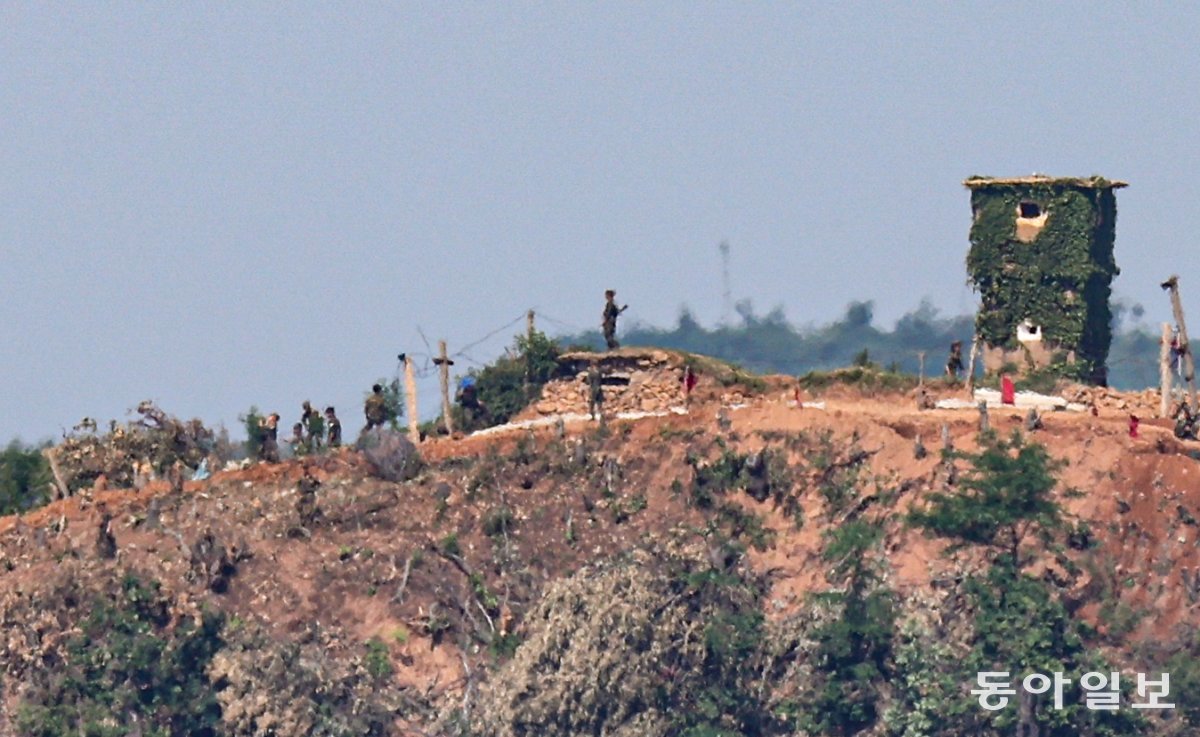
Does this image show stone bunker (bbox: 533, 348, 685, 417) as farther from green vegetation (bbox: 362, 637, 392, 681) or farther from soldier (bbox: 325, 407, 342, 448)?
green vegetation (bbox: 362, 637, 392, 681)

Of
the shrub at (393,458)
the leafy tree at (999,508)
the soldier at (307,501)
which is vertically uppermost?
the shrub at (393,458)

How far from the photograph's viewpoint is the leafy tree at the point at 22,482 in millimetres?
84312

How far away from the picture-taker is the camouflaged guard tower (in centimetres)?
8769

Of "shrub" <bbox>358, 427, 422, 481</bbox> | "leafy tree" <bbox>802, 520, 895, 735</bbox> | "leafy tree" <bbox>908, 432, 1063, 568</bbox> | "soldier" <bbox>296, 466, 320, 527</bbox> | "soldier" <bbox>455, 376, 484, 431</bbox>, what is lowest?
"leafy tree" <bbox>802, 520, 895, 735</bbox>

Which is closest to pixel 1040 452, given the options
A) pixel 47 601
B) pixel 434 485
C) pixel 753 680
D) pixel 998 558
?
pixel 998 558

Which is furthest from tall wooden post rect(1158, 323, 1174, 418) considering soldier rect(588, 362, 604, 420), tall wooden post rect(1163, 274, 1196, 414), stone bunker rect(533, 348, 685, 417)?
soldier rect(588, 362, 604, 420)

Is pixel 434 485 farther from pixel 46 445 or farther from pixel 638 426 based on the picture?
pixel 46 445

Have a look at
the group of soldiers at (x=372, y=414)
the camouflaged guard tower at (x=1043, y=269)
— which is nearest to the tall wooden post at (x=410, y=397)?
the group of soldiers at (x=372, y=414)

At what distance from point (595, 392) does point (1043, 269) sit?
11267 mm

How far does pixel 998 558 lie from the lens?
249 ft

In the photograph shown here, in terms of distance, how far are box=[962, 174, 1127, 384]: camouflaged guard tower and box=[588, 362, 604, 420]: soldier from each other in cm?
976

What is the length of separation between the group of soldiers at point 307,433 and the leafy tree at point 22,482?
5048 millimetres

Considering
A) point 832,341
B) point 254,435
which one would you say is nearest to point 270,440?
point 254,435

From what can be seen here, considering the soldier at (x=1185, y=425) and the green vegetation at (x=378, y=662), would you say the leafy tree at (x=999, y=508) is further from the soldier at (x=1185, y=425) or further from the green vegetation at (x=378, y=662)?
the green vegetation at (x=378, y=662)
